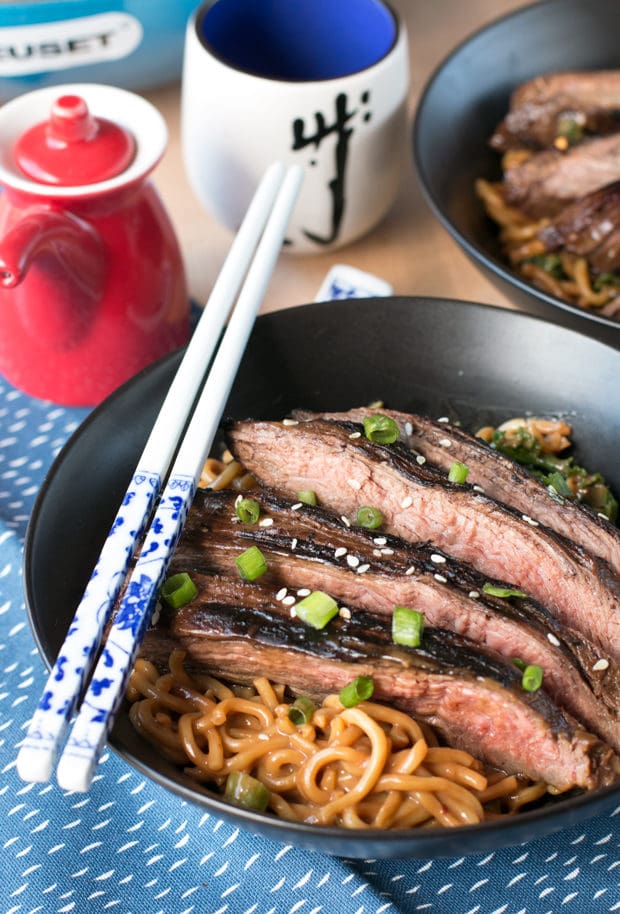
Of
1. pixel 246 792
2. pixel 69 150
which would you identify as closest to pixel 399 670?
pixel 246 792

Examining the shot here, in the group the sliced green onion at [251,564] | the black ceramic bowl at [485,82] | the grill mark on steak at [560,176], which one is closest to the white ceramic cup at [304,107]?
the black ceramic bowl at [485,82]

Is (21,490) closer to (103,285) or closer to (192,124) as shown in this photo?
(103,285)

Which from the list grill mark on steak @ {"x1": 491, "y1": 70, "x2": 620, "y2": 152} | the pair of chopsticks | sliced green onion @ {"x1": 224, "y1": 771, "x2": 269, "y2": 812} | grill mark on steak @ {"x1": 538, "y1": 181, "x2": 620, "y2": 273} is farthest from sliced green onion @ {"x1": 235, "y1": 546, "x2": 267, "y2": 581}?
grill mark on steak @ {"x1": 491, "y1": 70, "x2": 620, "y2": 152}

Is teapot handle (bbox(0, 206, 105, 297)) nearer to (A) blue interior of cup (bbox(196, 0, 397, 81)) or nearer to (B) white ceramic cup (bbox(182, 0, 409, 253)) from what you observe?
(B) white ceramic cup (bbox(182, 0, 409, 253))

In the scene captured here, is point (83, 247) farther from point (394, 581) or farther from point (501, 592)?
point (501, 592)

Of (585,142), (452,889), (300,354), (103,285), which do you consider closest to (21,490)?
(103,285)

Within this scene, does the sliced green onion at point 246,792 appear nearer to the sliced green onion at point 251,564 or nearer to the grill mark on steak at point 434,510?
the sliced green onion at point 251,564
